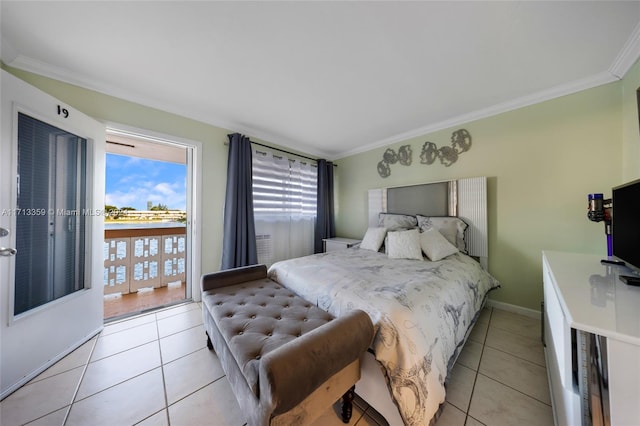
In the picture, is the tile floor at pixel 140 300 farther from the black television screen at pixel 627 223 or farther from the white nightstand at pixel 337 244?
the black television screen at pixel 627 223

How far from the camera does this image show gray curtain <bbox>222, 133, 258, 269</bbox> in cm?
269

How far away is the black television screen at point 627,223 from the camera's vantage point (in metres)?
1.04

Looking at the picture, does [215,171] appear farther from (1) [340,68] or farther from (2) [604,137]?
(2) [604,137]

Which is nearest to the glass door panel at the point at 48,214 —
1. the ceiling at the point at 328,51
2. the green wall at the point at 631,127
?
the ceiling at the point at 328,51

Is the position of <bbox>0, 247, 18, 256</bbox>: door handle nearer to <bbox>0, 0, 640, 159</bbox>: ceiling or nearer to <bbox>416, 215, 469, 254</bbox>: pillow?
<bbox>0, 0, 640, 159</bbox>: ceiling

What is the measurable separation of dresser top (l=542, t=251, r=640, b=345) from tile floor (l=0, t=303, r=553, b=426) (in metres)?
0.79

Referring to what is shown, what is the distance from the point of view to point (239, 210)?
278 cm

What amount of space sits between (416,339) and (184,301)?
2736mm

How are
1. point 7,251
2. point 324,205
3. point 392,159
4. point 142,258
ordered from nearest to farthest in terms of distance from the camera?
point 7,251 < point 142,258 < point 392,159 < point 324,205

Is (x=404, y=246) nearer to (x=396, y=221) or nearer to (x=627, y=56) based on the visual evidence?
(x=396, y=221)

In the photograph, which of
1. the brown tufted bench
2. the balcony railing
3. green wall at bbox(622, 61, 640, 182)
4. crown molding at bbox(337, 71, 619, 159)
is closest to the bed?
the brown tufted bench

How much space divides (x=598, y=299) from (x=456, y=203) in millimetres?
1906

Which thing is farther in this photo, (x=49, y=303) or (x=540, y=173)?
(x=540, y=173)

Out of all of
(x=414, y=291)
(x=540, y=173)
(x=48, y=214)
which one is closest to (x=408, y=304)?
(x=414, y=291)
